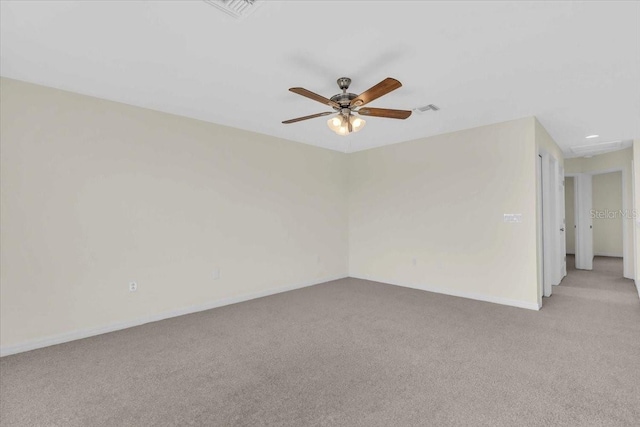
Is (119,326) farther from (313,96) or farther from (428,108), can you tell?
(428,108)

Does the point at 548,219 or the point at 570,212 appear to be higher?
the point at 570,212

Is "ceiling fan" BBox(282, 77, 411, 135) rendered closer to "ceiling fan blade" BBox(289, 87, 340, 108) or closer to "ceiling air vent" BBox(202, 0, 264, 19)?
"ceiling fan blade" BBox(289, 87, 340, 108)

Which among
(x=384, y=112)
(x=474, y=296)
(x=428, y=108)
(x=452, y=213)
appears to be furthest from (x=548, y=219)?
(x=384, y=112)

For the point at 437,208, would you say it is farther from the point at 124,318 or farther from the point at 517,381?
the point at 124,318

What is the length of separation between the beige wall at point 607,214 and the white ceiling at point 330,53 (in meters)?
5.86

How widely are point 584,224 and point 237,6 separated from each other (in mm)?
7868

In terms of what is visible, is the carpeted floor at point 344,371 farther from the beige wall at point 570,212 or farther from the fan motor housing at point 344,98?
the beige wall at point 570,212

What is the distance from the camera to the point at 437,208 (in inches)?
194

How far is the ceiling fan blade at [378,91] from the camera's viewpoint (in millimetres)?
2257

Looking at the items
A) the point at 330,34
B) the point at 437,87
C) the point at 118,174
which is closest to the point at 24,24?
the point at 118,174

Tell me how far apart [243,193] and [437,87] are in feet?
9.53

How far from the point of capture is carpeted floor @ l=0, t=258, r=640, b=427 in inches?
75.3

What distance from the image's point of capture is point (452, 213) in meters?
4.76

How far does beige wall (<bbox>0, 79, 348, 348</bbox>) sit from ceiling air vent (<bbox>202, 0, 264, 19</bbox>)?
7.45 ft
